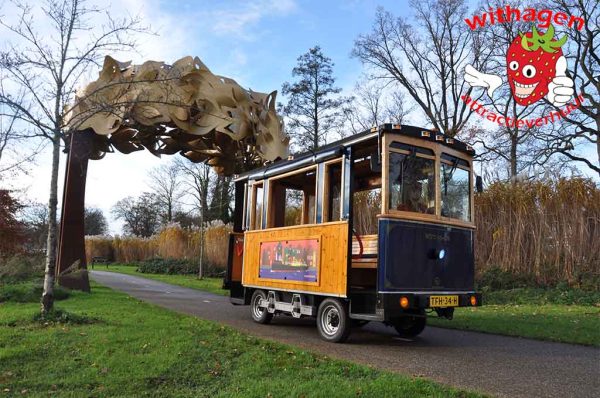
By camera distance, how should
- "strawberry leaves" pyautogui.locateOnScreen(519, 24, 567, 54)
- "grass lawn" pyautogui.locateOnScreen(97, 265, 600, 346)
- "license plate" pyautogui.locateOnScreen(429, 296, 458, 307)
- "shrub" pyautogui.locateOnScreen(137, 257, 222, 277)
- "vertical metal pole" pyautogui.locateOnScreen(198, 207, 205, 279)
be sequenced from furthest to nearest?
"shrub" pyautogui.locateOnScreen(137, 257, 222, 277), "vertical metal pole" pyautogui.locateOnScreen(198, 207, 205, 279), "strawberry leaves" pyautogui.locateOnScreen(519, 24, 567, 54), "grass lawn" pyautogui.locateOnScreen(97, 265, 600, 346), "license plate" pyautogui.locateOnScreen(429, 296, 458, 307)

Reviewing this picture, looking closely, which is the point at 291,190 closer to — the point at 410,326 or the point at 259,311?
the point at 259,311

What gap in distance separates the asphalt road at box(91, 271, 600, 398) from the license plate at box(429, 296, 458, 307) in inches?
25.0

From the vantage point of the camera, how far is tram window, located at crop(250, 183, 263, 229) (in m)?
11.0

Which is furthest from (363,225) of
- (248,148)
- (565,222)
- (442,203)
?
(442,203)

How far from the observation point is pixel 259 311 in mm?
10531

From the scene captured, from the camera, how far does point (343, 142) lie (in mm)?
8492

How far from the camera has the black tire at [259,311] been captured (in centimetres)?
1031

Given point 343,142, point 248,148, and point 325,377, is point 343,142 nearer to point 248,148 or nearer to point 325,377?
point 325,377

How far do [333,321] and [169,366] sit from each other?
3.09 meters

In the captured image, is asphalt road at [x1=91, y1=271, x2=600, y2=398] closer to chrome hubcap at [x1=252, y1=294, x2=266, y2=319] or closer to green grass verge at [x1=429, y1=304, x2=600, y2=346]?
→ chrome hubcap at [x1=252, y1=294, x2=266, y2=319]

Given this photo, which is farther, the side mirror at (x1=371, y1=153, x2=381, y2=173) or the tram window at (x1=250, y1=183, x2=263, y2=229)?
the tram window at (x1=250, y1=183, x2=263, y2=229)

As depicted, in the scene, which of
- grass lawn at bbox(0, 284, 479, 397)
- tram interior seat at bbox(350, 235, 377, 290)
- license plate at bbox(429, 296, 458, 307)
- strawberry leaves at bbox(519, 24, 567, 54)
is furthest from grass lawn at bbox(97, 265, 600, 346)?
strawberry leaves at bbox(519, 24, 567, 54)

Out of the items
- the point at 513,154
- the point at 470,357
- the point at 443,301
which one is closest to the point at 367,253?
the point at 443,301

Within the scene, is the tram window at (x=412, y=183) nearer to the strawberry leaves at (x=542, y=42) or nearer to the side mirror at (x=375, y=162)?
the side mirror at (x=375, y=162)
